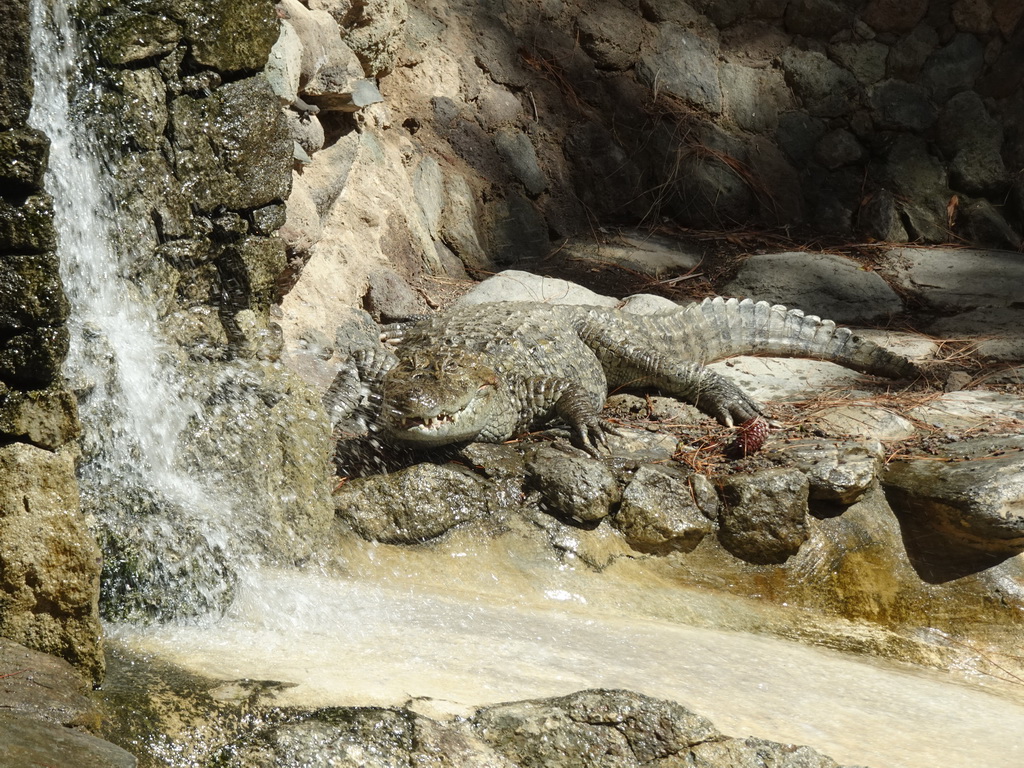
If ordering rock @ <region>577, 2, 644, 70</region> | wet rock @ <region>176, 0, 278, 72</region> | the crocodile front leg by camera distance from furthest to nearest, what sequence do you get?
rock @ <region>577, 2, 644, 70</region> → the crocodile front leg → wet rock @ <region>176, 0, 278, 72</region>

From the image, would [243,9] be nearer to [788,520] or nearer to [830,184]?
[788,520]

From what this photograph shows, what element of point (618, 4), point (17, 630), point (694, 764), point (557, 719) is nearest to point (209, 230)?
point (17, 630)

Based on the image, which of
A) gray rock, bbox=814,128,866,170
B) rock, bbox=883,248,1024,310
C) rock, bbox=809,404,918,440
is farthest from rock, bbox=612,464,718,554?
gray rock, bbox=814,128,866,170

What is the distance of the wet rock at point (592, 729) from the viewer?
2.27 meters

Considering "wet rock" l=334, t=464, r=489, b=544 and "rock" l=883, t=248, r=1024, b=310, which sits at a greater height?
"rock" l=883, t=248, r=1024, b=310

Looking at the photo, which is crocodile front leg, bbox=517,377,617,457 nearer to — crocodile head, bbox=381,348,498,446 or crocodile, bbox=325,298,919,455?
crocodile, bbox=325,298,919,455

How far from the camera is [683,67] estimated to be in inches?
299

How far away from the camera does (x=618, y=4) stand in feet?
24.7

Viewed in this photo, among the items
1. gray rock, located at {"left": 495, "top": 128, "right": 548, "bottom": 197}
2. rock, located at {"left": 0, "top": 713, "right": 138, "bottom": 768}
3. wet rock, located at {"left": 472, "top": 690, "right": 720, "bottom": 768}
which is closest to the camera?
rock, located at {"left": 0, "top": 713, "right": 138, "bottom": 768}

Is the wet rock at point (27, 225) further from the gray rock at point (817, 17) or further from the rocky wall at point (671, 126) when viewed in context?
the gray rock at point (817, 17)

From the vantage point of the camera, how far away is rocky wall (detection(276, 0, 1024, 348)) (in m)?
6.21

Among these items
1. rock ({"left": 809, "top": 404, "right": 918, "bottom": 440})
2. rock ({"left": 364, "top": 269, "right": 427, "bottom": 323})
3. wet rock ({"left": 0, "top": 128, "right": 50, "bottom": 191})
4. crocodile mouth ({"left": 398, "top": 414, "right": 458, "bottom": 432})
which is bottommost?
crocodile mouth ({"left": 398, "top": 414, "right": 458, "bottom": 432})

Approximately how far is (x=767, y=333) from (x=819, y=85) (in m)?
2.98

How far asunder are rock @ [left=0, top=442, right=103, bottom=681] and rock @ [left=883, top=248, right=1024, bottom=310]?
5.63 meters
